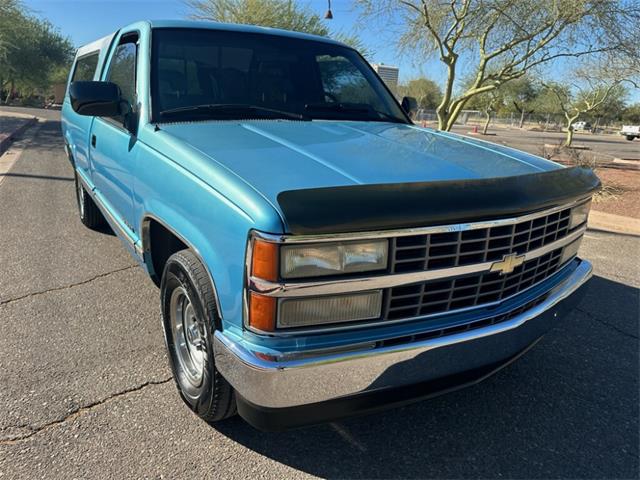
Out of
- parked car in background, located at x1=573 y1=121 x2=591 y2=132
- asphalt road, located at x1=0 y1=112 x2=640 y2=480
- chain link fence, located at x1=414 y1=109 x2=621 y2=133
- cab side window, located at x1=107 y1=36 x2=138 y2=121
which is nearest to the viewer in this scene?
asphalt road, located at x1=0 y1=112 x2=640 y2=480

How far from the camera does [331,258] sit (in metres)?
1.72

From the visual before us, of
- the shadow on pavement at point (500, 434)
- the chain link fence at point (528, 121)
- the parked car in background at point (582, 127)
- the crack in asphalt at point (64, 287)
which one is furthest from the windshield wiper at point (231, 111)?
the parked car in background at point (582, 127)

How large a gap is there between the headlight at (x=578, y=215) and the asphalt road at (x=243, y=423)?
95cm

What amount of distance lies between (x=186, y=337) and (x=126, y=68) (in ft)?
6.47

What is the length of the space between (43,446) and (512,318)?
2132 mm

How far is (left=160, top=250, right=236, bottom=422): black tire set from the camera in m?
2.02

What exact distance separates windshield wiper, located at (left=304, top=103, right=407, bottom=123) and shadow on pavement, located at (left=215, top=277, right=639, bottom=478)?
1.85 meters

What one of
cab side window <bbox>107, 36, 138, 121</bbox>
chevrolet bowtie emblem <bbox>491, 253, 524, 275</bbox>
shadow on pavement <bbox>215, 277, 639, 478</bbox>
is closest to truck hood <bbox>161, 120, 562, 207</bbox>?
chevrolet bowtie emblem <bbox>491, 253, 524, 275</bbox>

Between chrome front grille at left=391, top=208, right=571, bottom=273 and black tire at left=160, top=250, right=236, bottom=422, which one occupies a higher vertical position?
chrome front grille at left=391, top=208, right=571, bottom=273

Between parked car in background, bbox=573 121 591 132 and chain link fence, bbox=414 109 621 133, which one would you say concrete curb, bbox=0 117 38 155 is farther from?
parked car in background, bbox=573 121 591 132

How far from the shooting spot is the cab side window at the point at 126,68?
311 cm

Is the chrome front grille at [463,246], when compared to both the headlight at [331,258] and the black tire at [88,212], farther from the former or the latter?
the black tire at [88,212]

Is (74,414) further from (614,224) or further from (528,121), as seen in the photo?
(528,121)

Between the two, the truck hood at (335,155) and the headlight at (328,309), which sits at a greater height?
the truck hood at (335,155)
